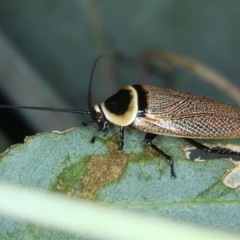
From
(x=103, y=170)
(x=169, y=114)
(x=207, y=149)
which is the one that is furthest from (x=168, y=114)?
(x=103, y=170)

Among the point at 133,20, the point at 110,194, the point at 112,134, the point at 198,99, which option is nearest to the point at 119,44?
the point at 133,20

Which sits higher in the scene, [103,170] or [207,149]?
[103,170]

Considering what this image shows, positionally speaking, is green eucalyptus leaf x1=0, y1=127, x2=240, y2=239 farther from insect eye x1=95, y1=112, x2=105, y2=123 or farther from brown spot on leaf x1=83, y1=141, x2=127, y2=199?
insect eye x1=95, y1=112, x2=105, y2=123

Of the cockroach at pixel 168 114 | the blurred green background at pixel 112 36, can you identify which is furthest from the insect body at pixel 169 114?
the blurred green background at pixel 112 36

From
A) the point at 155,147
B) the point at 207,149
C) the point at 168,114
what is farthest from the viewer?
the point at 168,114

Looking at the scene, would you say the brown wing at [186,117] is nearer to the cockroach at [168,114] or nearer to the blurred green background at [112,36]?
the cockroach at [168,114]

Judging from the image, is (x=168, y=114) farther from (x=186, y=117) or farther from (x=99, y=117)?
(x=99, y=117)
